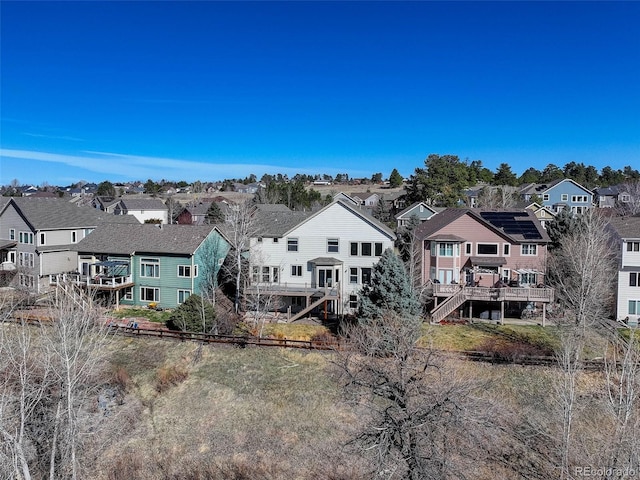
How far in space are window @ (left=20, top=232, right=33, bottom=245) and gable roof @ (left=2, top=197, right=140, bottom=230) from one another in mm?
1181

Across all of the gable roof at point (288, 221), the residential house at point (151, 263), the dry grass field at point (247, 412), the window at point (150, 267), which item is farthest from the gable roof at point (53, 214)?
the dry grass field at point (247, 412)

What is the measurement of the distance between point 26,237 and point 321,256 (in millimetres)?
25362

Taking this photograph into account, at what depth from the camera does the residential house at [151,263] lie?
36562 millimetres

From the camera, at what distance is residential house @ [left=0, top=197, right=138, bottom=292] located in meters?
39.5

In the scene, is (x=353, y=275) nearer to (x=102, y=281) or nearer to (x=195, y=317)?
(x=195, y=317)

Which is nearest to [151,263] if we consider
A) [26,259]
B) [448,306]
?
[26,259]

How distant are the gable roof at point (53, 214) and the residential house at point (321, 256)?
1729cm

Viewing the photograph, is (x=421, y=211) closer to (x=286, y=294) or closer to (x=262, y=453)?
(x=286, y=294)

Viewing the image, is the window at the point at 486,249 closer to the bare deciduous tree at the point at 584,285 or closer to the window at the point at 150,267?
the bare deciduous tree at the point at 584,285

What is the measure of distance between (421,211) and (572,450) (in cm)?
4781

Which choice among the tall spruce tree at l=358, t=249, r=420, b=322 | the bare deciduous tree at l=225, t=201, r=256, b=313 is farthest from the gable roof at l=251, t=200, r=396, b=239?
the tall spruce tree at l=358, t=249, r=420, b=322

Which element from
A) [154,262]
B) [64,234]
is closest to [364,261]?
[154,262]

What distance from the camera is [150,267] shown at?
37.5m

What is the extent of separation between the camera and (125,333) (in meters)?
30.8
